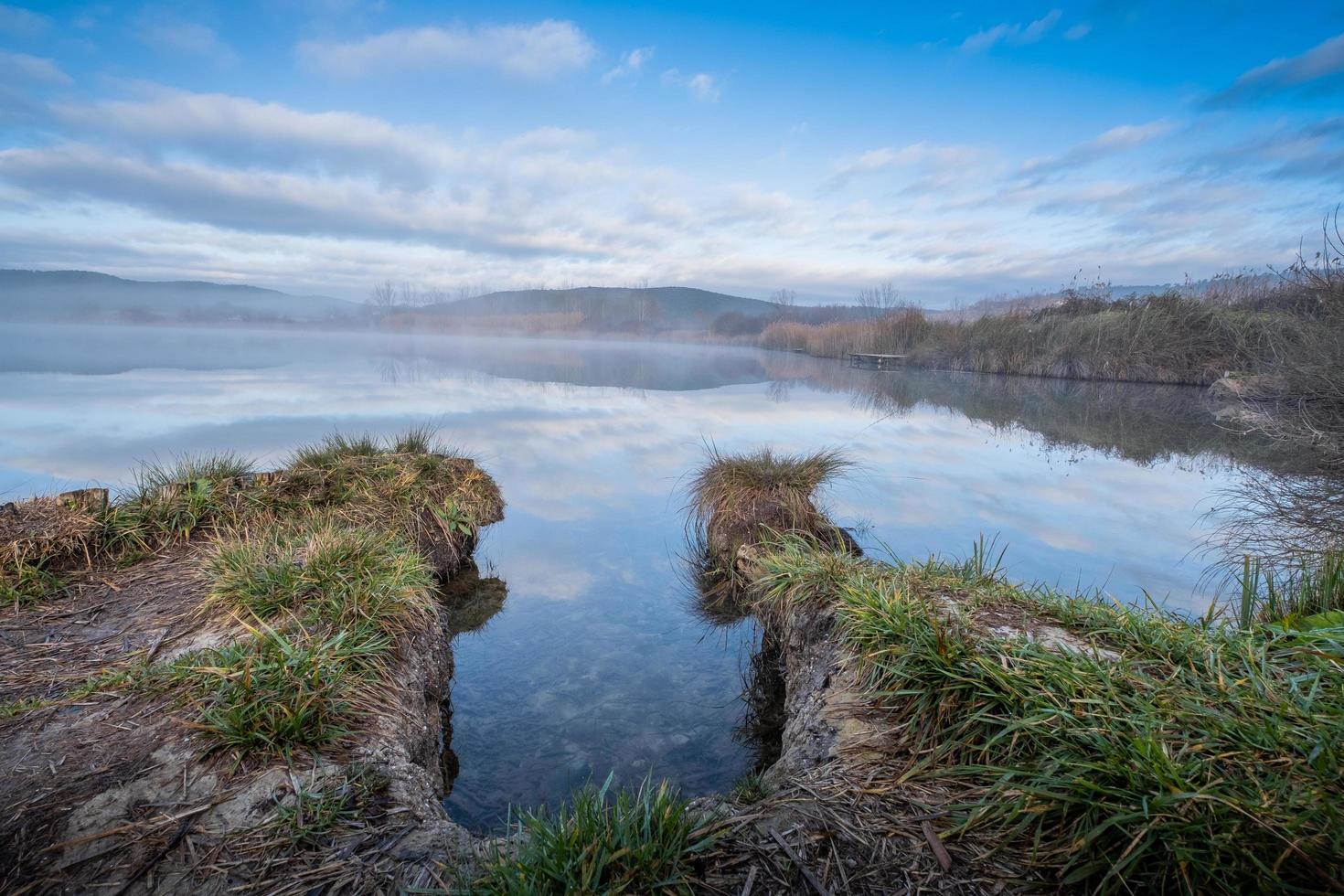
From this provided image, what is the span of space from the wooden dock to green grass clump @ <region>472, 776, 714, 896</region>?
3066 centimetres

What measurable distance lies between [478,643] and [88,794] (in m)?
2.43

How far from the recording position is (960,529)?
647 cm

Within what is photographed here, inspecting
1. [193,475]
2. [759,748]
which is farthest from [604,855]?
[193,475]

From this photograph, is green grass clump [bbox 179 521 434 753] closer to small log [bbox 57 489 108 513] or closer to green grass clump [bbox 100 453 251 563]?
green grass clump [bbox 100 453 251 563]

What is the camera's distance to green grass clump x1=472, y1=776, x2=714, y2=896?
149 centimetres

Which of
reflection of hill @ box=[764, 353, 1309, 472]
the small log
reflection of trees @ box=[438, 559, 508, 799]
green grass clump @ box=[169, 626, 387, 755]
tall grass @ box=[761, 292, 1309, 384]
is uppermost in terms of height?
tall grass @ box=[761, 292, 1309, 384]

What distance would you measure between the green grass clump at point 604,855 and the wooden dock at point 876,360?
30664mm

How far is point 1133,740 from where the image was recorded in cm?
161

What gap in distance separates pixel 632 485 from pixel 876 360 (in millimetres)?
29790

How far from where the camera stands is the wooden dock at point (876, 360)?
103 feet

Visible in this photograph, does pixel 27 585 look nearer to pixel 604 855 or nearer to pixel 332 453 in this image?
pixel 332 453

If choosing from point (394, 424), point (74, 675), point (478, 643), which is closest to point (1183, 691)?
point (478, 643)

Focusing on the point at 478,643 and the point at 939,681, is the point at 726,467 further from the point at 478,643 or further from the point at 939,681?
the point at 939,681

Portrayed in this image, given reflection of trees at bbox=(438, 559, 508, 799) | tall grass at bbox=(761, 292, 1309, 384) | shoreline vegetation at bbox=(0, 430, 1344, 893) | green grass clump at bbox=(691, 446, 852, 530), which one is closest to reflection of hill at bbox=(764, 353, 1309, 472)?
tall grass at bbox=(761, 292, 1309, 384)
